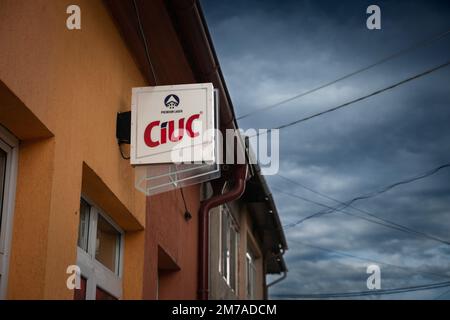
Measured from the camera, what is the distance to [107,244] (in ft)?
20.7

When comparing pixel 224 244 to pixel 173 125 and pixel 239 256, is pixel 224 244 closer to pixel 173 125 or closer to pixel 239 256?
pixel 239 256

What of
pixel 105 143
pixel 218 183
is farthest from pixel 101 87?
pixel 218 183

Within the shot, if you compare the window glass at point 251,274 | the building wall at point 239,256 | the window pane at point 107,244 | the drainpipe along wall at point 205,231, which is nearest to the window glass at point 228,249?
the building wall at point 239,256

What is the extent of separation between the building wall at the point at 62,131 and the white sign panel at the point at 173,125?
0.29m

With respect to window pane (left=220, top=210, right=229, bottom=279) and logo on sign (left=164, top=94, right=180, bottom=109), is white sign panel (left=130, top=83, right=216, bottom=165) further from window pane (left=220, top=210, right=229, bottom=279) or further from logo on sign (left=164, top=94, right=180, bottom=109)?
window pane (left=220, top=210, right=229, bottom=279)

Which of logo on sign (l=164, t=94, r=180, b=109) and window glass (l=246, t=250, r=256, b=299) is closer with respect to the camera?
logo on sign (l=164, t=94, r=180, b=109)

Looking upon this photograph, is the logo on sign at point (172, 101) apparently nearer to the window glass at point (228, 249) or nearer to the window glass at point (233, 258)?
the window glass at point (228, 249)

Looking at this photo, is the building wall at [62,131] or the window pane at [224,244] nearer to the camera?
the building wall at [62,131]

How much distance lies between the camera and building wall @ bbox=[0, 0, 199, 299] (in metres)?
4.20

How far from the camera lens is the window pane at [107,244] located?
610 centimetres

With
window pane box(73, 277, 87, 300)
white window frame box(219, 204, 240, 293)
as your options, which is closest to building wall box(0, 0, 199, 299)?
window pane box(73, 277, 87, 300)

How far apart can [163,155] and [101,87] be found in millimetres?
749
